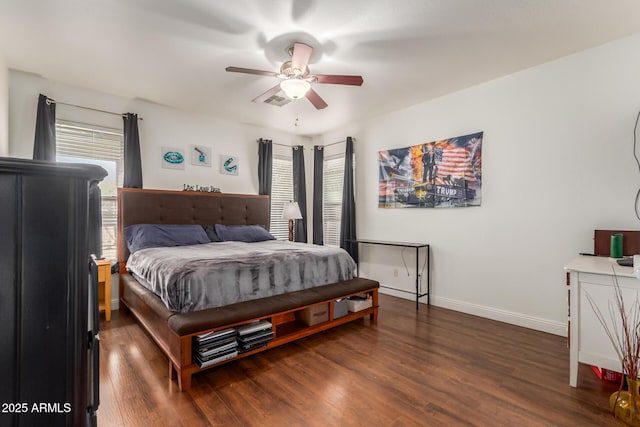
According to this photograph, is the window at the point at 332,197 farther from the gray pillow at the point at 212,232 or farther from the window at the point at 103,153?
the window at the point at 103,153

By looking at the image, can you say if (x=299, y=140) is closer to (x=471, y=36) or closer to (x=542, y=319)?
(x=471, y=36)

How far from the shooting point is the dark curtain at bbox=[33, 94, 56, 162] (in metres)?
3.25

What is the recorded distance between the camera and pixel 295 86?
264 centimetres

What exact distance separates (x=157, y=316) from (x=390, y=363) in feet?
6.37

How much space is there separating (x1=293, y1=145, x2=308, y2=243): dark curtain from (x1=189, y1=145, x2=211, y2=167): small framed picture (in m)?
1.53

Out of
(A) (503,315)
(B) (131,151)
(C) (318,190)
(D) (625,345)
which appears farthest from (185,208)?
(D) (625,345)

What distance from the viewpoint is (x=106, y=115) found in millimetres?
3828

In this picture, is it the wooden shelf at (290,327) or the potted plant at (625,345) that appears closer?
the potted plant at (625,345)

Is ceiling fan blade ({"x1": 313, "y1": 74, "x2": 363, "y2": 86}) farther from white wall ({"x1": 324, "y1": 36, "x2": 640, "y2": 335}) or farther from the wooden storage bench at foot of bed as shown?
the wooden storage bench at foot of bed

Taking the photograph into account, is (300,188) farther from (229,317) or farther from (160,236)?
(229,317)

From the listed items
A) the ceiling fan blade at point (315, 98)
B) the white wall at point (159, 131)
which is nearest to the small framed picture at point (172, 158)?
the white wall at point (159, 131)

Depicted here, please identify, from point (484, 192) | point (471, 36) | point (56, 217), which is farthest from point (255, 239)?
point (56, 217)

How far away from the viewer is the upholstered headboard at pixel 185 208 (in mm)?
3848

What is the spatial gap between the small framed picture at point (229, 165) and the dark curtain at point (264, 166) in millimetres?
382
